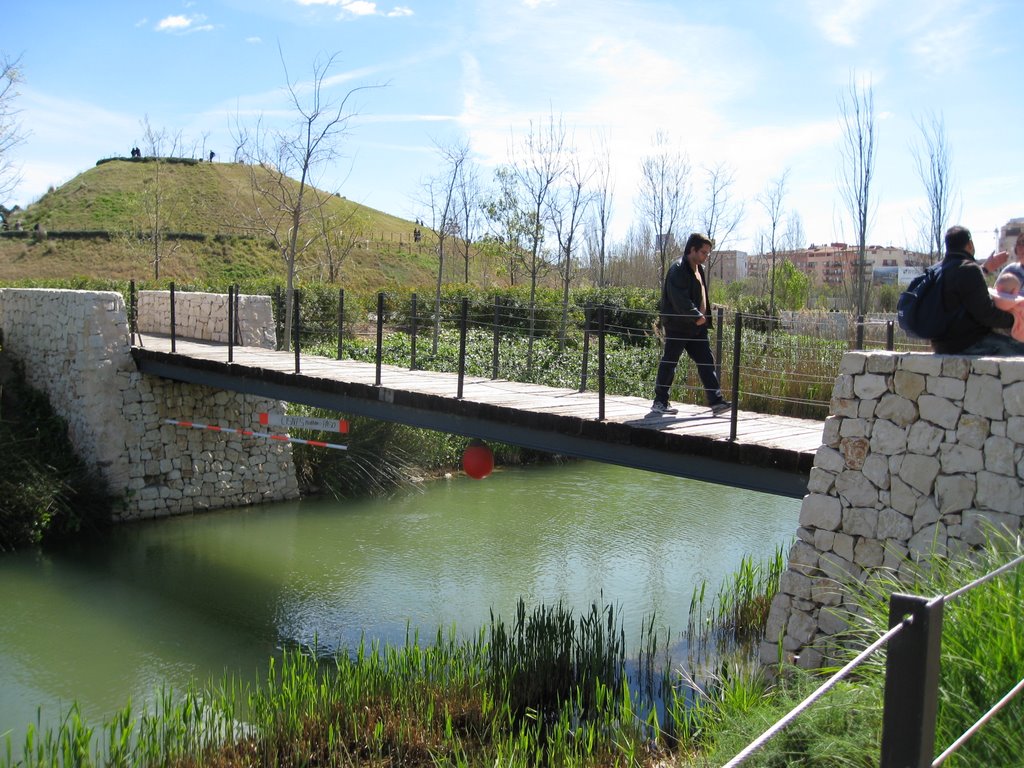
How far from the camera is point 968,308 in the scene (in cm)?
525

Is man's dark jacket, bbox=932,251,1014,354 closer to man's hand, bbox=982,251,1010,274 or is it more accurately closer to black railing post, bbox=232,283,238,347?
man's hand, bbox=982,251,1010,274

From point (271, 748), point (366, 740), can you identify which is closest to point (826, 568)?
point (366, 740)

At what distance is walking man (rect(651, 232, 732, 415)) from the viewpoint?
24.6 ft

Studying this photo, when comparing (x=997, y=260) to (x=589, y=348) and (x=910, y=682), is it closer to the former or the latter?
(x=910, y=682)

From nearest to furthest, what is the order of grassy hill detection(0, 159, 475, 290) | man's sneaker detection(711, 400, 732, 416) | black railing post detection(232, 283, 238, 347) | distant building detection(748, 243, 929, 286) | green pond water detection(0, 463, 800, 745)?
man's sneaker detection(711, 400, 732, 416) < green pond water detection(0, 463, 800, 745) < black railing post detection(232, 283, 238, 347) < distant building detection(748, 243, 929, 286) < grassy hill detection(0, 159, 475, 290)

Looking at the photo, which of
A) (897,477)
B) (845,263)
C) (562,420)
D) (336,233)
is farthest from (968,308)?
(336,233)

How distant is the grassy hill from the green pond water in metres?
31.6

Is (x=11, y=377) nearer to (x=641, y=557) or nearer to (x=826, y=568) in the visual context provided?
(x=641, y=557)

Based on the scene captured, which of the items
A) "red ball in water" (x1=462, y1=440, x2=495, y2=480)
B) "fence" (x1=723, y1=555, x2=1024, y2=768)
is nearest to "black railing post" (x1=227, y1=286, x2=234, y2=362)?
"red ball in water" (x1=462, y1=440, x2=495, y2=480)

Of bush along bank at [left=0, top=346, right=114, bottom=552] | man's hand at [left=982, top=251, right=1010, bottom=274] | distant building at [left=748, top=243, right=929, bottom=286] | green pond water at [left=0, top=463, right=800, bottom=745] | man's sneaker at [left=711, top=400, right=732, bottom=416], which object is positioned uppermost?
distant building at [left=748, top=243, right=929, bottom=286]

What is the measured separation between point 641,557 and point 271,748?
668 cm

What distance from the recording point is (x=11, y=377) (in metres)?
14.1

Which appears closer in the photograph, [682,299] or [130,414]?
[682,299]

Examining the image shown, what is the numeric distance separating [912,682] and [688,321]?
573cm
